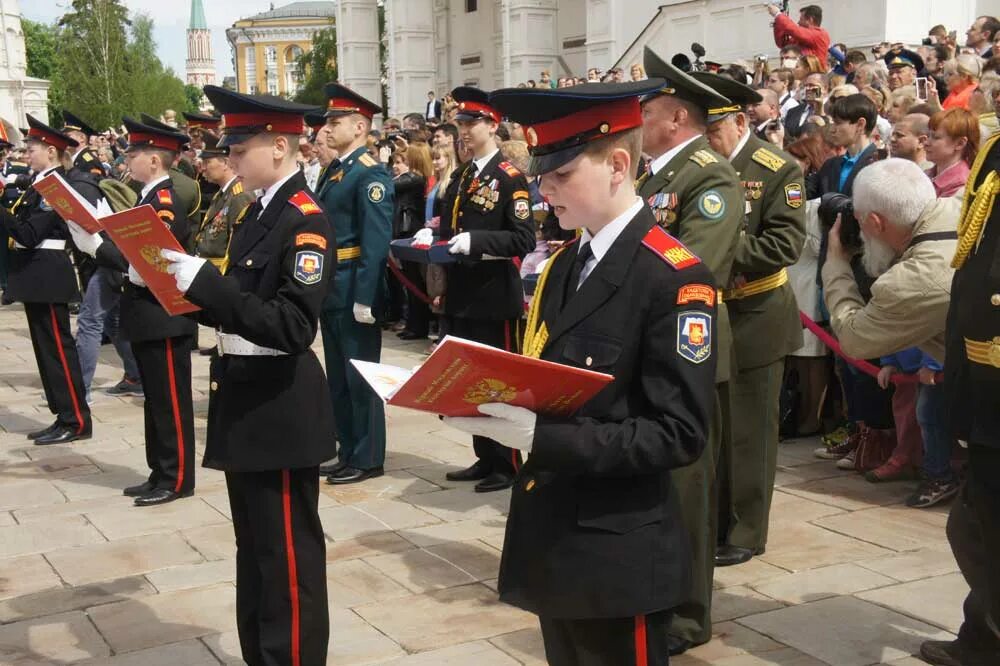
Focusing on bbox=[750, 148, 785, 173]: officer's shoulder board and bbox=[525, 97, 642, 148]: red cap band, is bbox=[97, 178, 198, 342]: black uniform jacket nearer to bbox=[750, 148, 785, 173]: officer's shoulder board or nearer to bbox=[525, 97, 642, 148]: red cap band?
bbox=[750, 148, 785, 173]: officer's shoulder board

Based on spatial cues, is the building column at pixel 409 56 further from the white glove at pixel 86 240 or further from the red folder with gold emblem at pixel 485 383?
the red folder with gold emblem at pixel 485 383

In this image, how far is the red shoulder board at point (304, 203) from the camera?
4062mm

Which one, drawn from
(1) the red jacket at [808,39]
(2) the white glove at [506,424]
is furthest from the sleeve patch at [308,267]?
(1) the red jacket at [808,39]

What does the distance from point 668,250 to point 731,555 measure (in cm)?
304

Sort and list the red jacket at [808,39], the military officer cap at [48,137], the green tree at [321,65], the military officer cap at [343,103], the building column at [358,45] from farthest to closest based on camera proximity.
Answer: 1. the green tree at [321,65]
2. the building column at [358,45]
3. the red jacket at [808,39]
4. the military officer cap at [48,137]
5. the military officer cap at [343,103]

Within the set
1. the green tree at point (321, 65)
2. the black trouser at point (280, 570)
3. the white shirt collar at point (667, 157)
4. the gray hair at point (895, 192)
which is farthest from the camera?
the green tree at point (321, 65)

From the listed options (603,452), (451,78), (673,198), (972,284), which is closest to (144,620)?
(673,198)

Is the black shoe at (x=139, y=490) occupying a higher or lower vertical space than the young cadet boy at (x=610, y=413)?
lower

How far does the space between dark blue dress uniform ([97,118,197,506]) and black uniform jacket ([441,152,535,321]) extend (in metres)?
1.63

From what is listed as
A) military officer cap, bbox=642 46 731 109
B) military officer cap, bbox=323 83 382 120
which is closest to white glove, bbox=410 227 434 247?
military officer cap, bbox=323 83 382 120

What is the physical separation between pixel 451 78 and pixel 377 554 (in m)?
40.8

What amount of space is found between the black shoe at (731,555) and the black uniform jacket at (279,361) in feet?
A: 7.04

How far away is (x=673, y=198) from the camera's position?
4535mm

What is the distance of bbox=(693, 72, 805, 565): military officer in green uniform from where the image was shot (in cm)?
537
